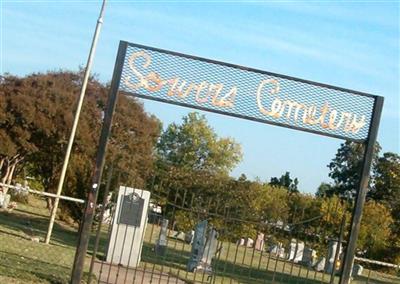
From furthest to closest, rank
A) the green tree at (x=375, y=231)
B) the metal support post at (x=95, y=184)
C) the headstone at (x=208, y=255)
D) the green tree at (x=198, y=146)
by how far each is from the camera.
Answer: the green tree at (x=198, y=146) < the green tree at (x=375, y=231) < the headstone at (x=208, y=255) < the metal support post at (x=95, y=184)

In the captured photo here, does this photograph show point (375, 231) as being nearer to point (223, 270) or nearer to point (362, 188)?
point (223, 270)

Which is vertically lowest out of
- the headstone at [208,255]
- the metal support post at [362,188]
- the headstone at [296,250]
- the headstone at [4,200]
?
the headstone at [4,200]

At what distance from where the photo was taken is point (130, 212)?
1312cm

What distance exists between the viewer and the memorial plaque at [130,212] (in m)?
13.0

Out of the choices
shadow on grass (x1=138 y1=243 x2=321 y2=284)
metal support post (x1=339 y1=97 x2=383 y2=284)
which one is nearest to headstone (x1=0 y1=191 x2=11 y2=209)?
shadow on grass (x1=138 y1=243 x2=321 y2=284)

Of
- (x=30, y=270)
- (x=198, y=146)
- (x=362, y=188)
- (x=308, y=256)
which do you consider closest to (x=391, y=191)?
(x=198, y=146)

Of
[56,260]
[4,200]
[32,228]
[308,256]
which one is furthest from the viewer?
[4,200]

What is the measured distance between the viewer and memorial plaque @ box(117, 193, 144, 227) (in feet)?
42.5

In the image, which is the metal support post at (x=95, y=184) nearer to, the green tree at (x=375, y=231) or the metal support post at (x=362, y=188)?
the metal support post at (x=362, y=188)

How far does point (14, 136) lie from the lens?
34.2 meters

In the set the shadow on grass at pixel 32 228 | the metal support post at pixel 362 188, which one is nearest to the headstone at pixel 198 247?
the shadow on grass at pixel 32 228

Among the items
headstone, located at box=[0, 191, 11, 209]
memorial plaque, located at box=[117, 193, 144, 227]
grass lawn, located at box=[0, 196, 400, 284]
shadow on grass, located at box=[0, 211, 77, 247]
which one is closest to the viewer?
grass lawn, located at box=[0, 196, 400, 284]

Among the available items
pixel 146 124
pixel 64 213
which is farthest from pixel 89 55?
pixel 146 124

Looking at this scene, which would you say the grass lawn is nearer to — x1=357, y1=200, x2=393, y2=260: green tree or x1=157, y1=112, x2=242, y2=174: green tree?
x1=357, y1=200, x2=393, y2=260: green tree
